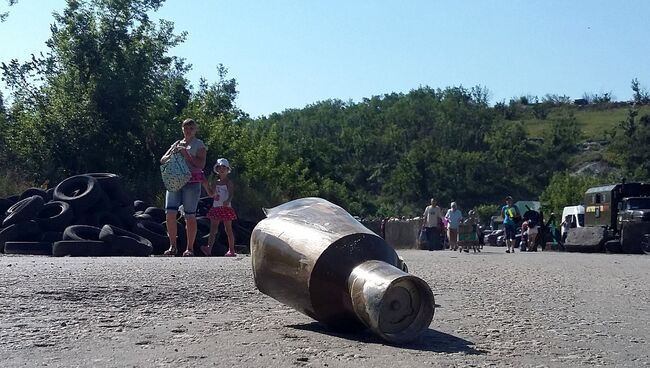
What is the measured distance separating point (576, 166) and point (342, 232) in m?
125

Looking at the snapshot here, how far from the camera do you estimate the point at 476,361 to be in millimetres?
5902

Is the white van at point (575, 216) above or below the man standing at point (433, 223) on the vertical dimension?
above

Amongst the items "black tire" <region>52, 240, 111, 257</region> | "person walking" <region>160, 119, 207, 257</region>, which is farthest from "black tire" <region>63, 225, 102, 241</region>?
"person walking" <region>160, 119, 207, 257</region>

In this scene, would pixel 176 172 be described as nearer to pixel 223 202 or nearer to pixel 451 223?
pixel 223 202

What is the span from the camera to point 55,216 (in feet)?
58.8

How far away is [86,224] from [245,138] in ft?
113

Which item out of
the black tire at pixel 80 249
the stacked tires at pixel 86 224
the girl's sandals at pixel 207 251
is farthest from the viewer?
the girl's sandals at pixel 207 251

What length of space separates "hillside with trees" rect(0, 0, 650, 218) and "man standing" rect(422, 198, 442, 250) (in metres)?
5.96

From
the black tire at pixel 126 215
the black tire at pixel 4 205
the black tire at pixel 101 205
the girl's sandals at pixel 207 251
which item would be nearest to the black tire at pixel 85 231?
the black tire at pixel 126 215

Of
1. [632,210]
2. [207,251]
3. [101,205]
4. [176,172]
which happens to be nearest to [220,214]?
[207,251]

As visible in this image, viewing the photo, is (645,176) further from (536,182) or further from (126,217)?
(126,217)

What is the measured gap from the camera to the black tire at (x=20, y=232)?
671 inches

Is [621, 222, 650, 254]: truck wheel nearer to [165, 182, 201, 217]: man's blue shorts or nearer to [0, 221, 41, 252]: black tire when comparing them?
[0, 221, 41, 252]: black tire

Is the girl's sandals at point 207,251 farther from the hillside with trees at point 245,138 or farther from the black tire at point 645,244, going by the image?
the black tire at point 645,244
